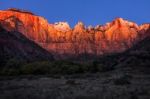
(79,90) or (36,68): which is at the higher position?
(36,68)

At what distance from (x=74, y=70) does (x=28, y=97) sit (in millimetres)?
54208

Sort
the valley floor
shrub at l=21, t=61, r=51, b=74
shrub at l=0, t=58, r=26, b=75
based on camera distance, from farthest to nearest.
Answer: shrub at l=21, t=61, r=51, b=74
shrub at l=0, t=58, r=26, b=75
the valley floor

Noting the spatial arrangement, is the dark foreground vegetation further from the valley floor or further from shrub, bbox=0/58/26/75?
the valley floor

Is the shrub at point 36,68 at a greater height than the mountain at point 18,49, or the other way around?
the mountain at point 18,49

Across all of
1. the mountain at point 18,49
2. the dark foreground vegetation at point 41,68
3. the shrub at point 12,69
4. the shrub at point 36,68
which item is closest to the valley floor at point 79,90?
the shrub at point 12,69

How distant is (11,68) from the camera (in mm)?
73188

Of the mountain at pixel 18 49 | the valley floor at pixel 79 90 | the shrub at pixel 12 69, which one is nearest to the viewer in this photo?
the valley floor at pixel 79 90

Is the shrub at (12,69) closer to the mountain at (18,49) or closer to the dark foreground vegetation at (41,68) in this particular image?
the dark foreground vegetation at (41,68)

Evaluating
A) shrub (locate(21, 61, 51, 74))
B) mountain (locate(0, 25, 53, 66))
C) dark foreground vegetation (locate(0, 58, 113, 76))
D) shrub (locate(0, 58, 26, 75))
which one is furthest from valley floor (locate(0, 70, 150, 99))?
mountain (locate(0, 25, 53, 66))

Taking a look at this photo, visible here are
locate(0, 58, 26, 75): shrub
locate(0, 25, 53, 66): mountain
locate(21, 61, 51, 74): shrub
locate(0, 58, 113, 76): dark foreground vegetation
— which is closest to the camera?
locate(0, 58, 26, 75): shrub

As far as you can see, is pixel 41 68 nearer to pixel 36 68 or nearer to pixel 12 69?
pixel 36 68

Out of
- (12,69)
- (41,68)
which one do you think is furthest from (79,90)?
(41,68)

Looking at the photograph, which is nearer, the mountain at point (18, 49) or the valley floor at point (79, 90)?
the valley floor at point (79, 90)

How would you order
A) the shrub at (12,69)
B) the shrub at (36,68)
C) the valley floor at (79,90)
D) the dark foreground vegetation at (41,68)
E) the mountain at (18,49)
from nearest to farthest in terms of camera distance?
the valley floor at (79,90), the shrub at (12,69), the dark foreground vegetation at (41,68), the shrub at (36,68), the mountain at (18,49)
